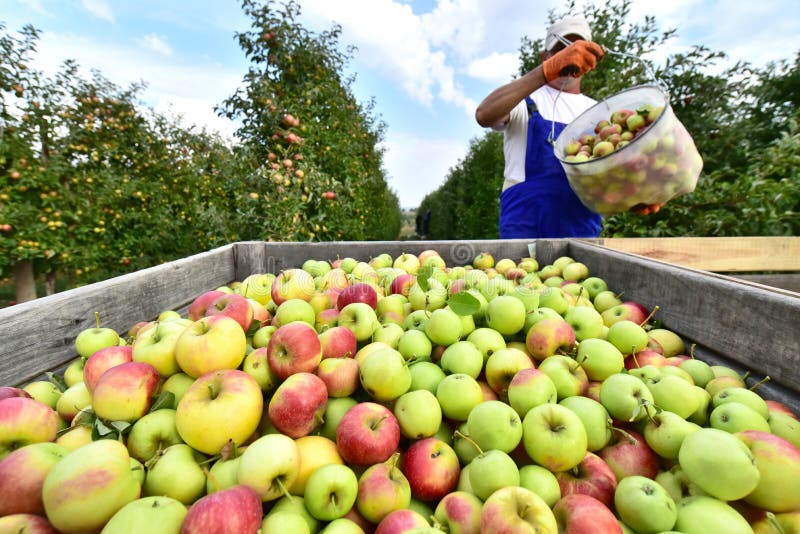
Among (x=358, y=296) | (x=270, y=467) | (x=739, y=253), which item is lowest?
(x=270, y=467)

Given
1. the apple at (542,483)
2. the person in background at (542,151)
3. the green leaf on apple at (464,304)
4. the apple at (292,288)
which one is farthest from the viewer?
the person in background at (542,151)

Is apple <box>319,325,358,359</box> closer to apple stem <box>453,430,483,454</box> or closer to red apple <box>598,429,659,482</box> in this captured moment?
apple stem <box>453,430,483,454</box>

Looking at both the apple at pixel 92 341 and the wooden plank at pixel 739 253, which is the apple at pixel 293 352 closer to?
the apple at pixel 92 341

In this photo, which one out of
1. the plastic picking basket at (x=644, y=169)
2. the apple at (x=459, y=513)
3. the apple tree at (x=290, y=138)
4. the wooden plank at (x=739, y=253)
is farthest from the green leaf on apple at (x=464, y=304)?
the apple tree at (x=290, y=138)

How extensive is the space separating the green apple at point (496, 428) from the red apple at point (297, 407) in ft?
1.45

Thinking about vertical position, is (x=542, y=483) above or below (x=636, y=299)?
below

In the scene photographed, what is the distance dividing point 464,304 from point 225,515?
99cm

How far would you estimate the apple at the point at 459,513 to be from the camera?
0.89 m

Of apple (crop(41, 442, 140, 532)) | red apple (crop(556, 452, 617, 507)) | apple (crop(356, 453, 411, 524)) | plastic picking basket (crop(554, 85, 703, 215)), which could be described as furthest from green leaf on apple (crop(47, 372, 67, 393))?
plastic picking basket (crop(554, 85, 703, 215))

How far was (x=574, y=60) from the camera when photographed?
2.69 meters

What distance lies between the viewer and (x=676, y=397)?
45.2 inches

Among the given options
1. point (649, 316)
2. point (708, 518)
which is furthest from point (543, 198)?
point (708, 518)

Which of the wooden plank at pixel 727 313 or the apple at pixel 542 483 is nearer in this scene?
the apple at pixel 542 483

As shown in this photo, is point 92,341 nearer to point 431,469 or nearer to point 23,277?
point 431,469
